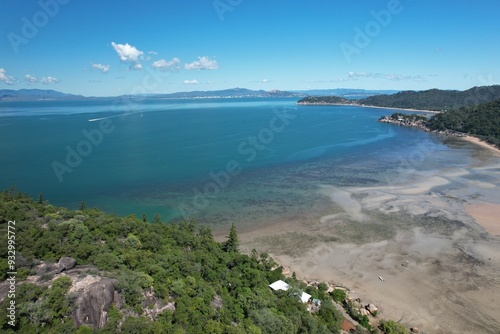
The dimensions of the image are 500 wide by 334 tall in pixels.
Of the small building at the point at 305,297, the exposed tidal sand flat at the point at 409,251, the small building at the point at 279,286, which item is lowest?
the exposed tidal sand flat at the point at 409,251

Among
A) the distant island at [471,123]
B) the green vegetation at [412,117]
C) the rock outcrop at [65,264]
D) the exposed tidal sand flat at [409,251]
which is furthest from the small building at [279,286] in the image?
the green vegetation at [412,117]

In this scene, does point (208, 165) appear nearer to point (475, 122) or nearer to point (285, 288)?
point (285, 288)

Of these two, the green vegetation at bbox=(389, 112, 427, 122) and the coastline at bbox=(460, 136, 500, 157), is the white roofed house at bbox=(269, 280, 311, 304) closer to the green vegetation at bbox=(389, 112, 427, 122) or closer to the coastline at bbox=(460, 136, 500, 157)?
the coastline at bbox=(460, 136, 500, 157)

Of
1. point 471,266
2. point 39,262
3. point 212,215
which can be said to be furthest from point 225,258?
point 471,266

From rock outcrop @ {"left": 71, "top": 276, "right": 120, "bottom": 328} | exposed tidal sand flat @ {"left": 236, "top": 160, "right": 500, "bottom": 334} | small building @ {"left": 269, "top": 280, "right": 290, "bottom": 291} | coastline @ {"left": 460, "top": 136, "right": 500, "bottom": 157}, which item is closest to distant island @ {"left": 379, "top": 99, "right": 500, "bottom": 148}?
coastline @ {"left": 460, "top": 136, "right": 500, "bottom": 157}

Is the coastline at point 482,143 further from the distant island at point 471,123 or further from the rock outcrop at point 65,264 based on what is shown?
the rock outcrop at point 65,264

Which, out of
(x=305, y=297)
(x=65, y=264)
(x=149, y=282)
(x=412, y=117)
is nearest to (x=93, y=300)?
(x=149, y=282)

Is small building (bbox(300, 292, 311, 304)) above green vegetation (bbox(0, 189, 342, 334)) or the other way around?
the other way around
